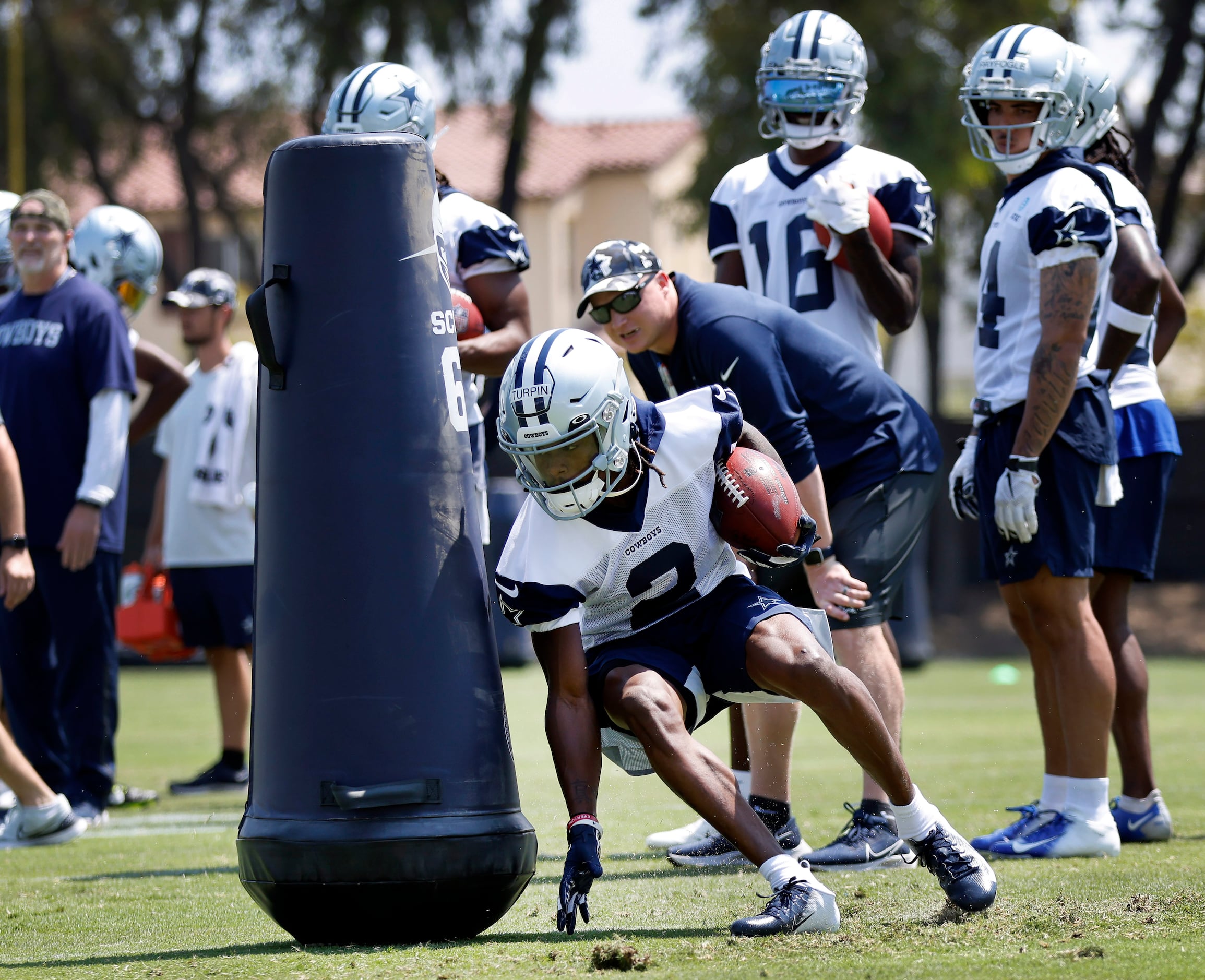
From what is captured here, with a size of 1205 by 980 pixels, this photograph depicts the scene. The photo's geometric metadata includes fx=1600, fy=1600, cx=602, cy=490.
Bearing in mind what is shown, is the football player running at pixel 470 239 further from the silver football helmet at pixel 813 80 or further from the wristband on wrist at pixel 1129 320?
the wristband on wrist at pixel 1129 320

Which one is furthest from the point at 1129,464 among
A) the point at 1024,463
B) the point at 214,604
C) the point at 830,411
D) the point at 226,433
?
the point at 226,433

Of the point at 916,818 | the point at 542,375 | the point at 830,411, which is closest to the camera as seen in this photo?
the point at 542,375

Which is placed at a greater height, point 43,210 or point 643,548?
point 43,210

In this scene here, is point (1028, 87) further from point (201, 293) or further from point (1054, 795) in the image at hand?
point (201, 293)

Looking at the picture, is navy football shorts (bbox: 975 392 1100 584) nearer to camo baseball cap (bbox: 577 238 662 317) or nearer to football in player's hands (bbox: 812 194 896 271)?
football in player's hands (bbox: 812 194 896 271)

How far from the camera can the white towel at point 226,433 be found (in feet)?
26.2

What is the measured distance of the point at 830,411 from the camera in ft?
16.1

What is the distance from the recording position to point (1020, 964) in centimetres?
320

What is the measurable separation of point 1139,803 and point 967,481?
119cm

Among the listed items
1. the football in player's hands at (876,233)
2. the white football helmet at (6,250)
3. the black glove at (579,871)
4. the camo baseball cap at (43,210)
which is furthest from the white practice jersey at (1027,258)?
the white football helmet at (6,250)

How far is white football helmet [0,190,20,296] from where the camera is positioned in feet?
24.0

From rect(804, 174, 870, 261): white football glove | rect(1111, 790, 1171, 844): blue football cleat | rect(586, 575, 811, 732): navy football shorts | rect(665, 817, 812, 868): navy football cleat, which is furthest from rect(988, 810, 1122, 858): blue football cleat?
rect(804, 174, 870, 261): white football glove

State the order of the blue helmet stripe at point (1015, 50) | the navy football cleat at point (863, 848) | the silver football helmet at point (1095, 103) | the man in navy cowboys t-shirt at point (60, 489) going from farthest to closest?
1. the man in navy cowboys t-shirt at point (60, 489)
2. the silver football helmet at point (1095, 103)
3. the blue helmet stripe at point (1015, 50)
4. the navy football cleat at point (863, 848)

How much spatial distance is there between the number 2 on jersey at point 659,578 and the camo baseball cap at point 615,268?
3.09 feet
